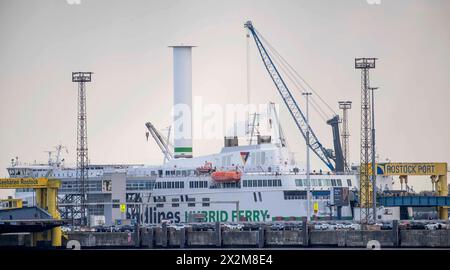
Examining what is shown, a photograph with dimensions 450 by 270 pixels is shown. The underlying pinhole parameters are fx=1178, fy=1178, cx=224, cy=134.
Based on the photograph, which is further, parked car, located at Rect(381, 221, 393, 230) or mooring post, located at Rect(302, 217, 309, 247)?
parked car, located at Rect(381, 221, 393, 230)

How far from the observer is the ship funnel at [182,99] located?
115 metres

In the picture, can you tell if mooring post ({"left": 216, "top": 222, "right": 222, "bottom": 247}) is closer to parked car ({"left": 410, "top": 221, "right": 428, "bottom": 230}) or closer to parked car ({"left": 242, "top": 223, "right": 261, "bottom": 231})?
parked car ({"left": 242, "top": 223, "right": 261, "bottom": 231})

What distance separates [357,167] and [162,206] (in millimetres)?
19344

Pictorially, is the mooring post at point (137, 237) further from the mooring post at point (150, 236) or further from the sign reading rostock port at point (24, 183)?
the sign reading rostock port at point (24, 183)

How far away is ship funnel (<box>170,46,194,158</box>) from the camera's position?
376 ft

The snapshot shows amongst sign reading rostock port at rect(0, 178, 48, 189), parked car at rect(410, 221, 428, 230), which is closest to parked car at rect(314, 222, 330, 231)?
parked car at rect(410, 221, 428, 230)

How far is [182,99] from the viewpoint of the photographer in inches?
4540

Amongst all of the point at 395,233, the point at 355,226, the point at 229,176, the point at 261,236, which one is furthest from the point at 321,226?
the point at 229,176

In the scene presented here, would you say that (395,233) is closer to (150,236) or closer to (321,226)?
(321,226)

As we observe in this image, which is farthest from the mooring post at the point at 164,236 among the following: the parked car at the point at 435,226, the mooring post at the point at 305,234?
the parked car at the point at 435,226

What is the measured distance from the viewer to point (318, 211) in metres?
103

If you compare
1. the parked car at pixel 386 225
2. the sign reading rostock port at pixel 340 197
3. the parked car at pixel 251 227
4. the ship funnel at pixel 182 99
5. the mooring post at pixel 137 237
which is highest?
the ship funnel at pixel 182 99
